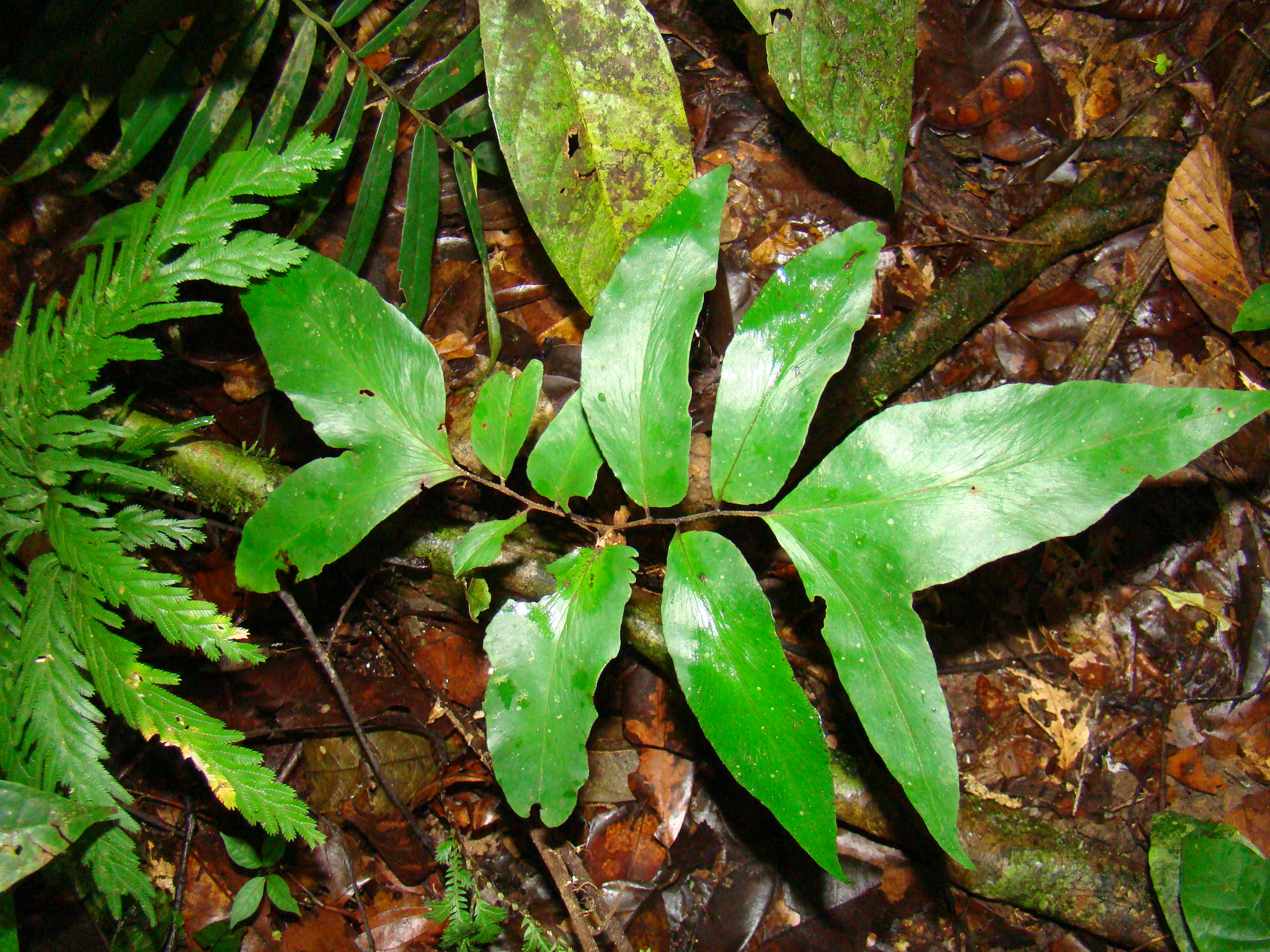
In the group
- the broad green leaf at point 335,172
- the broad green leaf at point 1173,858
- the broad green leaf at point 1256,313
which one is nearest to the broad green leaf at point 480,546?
the broad green leaf at point 335,172

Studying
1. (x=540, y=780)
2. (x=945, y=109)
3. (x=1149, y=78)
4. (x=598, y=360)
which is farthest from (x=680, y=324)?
(x=1149, y=78)

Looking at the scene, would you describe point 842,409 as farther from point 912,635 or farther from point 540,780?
point 540,780

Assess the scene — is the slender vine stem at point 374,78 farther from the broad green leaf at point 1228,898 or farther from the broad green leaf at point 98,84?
the broad green leaf at point 1228,898

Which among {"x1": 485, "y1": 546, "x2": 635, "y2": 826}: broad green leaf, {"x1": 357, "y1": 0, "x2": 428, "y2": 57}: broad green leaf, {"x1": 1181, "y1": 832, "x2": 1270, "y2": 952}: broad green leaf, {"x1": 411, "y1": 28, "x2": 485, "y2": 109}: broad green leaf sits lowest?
{"x1": 1181, "y1": 832, "x2": 1270, "y2": 952}: broad green leaf

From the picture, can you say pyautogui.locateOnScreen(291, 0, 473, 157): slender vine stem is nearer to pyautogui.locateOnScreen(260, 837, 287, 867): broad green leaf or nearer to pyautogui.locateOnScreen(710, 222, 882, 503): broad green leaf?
pyautogui.locateOnScreen(710, 222, 882, 503): broad green leaf

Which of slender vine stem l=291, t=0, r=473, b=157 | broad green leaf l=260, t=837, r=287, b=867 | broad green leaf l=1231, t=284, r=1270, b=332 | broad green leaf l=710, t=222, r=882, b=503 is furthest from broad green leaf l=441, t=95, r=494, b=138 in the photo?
broad green leaf l=1231, t=284, r=1270, b=332

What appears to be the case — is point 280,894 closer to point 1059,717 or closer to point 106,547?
point 106,547
